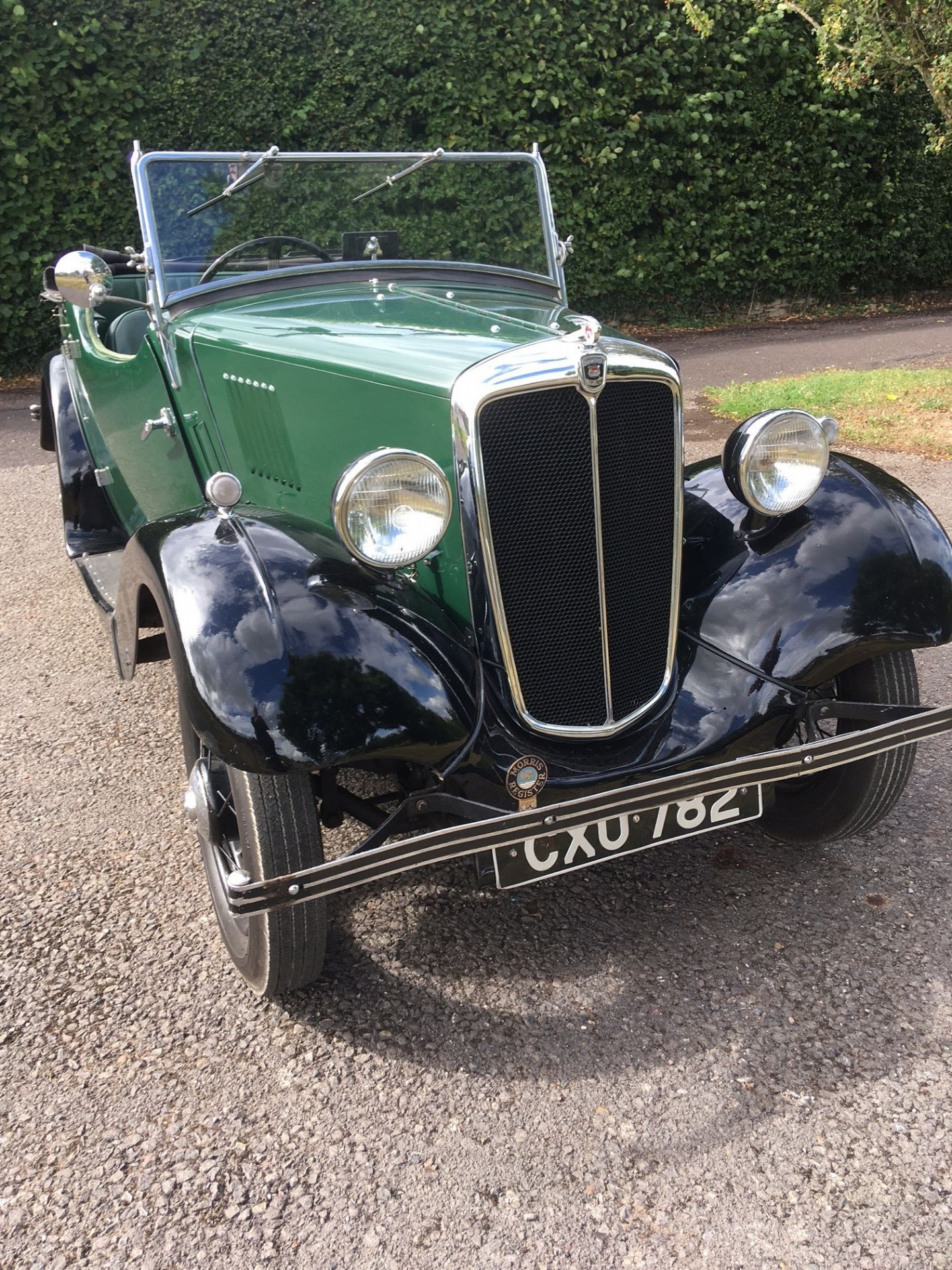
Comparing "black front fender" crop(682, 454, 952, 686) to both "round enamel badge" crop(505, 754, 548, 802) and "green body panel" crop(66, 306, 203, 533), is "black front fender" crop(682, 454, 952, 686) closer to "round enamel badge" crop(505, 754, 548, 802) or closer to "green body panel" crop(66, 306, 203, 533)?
"round enamel badge" crop(505, 754, 548, 802)

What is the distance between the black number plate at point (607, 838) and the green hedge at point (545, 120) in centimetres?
851

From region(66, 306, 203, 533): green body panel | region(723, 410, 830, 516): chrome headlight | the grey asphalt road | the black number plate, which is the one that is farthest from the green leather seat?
the grey asphalt road

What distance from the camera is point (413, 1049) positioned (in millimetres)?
2197

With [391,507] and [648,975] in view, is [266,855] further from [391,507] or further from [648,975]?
[648,975]

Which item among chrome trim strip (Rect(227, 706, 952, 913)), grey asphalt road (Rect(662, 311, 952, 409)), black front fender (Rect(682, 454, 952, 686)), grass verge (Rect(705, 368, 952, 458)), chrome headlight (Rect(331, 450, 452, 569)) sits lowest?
grey asphalt road (Rect(662, 311, 952, 409))

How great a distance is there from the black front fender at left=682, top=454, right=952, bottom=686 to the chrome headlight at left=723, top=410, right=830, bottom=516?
0.34 ft

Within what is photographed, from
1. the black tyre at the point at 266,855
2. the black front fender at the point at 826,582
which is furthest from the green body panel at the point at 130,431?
the black front fender at the point at 826,582

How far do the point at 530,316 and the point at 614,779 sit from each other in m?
1.30

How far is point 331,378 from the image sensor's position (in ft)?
8.41

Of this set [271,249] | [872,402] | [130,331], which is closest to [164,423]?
[271,249]

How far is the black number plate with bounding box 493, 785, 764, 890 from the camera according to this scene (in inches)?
84.3

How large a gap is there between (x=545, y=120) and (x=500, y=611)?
9191 millimetres

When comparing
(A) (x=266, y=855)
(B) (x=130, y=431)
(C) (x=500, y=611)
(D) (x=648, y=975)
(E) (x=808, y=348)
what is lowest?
(E) (x=808, y=348)

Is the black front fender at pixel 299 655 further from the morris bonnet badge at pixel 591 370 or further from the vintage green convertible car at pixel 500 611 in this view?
the morris bonnet badge at pixel 591 370
